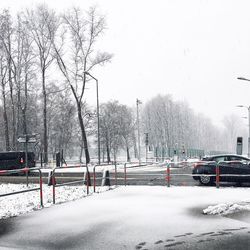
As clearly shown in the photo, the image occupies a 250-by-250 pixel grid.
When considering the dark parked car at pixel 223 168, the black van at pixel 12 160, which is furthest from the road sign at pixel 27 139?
the black van at pixel 12 160

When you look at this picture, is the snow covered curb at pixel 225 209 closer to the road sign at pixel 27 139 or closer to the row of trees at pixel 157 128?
the road sign at pixel 27 139

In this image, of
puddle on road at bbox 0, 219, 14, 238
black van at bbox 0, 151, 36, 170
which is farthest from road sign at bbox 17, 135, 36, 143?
black van at bbox 0, 151, 36, 170

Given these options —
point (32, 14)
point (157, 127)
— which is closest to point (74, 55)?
point (32, 14)

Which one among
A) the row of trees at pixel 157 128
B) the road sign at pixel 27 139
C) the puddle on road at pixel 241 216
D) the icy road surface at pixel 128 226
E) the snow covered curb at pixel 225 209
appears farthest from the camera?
the row of trees at pixel 157 128

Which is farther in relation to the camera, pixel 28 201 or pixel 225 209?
pixel 28 201

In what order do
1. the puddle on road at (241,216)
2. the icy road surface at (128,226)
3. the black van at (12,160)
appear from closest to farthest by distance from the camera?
the icy road surface at (128,226) < the puddle on road at (241,216) < the black van at (12,160)

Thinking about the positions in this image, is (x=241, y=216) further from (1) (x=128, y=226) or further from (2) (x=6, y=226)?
(2) (x=6, y=226)

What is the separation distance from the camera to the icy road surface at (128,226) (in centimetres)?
728

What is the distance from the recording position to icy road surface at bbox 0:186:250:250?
7281 millimetres

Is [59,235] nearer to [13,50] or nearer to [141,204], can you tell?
[141,204]

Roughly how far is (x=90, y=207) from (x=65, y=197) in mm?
3265

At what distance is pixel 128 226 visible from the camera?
871 centimetres

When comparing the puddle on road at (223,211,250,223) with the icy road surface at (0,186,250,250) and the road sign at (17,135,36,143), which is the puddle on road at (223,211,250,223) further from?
the road sign at (17,135,36,143)

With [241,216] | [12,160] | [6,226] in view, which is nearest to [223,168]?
[241,216]
